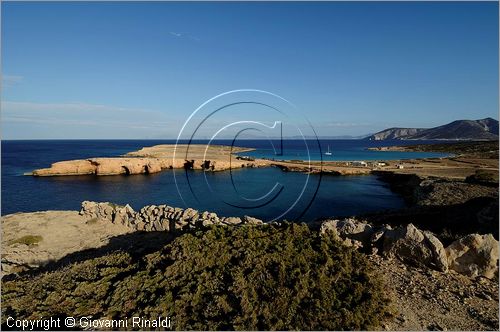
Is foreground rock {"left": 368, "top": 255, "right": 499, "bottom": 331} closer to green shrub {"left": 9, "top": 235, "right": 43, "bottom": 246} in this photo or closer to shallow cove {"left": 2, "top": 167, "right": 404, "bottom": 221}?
shallow cove {"left": 2, "top": 167, "right": 404, "bottom": 221}

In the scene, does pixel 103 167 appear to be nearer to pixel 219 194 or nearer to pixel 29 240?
pixel 219 194

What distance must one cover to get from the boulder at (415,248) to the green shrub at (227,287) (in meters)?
1.50

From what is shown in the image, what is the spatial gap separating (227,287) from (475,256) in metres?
8.48

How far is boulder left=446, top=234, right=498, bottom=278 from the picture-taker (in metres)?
10.5

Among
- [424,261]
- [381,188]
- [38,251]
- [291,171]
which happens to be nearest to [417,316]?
[424,261]

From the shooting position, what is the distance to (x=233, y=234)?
12727 millimetres

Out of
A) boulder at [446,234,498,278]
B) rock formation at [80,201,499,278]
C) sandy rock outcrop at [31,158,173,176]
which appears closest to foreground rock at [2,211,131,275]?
rock formation at [80,201,499,278]

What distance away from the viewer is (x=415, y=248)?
37.4ft

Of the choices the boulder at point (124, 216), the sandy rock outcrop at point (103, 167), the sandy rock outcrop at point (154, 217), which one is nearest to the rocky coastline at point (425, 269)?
the sandy rock outcrop at point (154, 217)

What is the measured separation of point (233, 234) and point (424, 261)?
709 cm

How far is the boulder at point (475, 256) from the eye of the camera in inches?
413

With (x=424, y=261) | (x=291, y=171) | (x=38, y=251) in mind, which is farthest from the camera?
(x=291, y=171)

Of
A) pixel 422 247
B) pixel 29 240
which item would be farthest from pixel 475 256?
pixel 29 240

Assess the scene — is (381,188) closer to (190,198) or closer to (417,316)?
(190,198)
